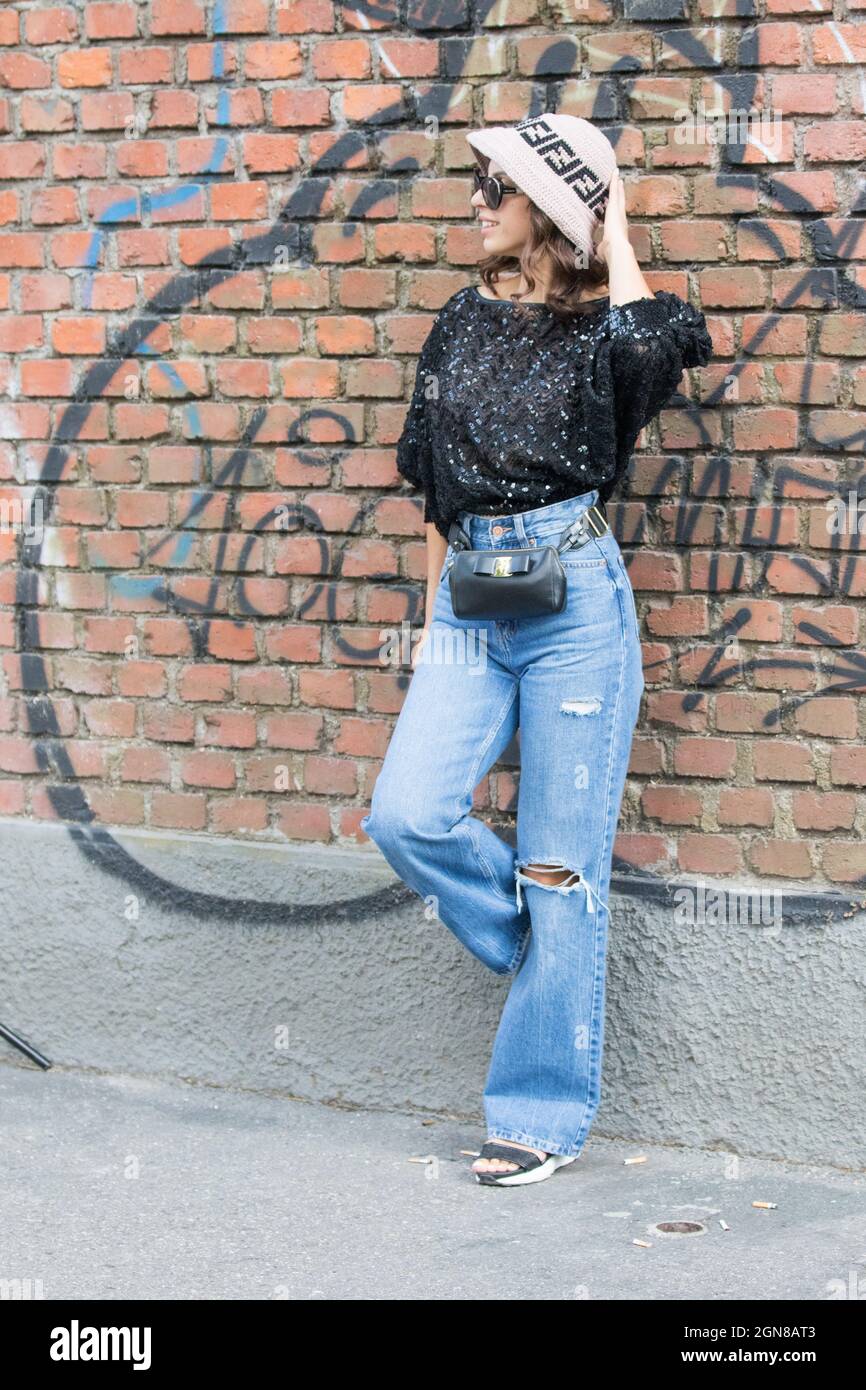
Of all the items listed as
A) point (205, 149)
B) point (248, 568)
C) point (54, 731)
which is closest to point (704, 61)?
point (205, 149)

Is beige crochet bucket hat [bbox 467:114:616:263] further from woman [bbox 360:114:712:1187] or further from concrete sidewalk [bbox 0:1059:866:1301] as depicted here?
concrete sidewalk [bbox 0:1059:866:1301]

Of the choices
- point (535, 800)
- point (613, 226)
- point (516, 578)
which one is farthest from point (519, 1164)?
point (613, 226)

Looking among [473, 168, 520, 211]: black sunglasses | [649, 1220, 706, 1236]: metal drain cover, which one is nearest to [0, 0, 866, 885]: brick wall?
[473, 168, 520, 211]: black sunglasses

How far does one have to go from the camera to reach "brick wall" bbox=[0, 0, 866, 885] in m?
3.40

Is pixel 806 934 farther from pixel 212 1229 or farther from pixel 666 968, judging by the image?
pixel 212 1229

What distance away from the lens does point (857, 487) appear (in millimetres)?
3387

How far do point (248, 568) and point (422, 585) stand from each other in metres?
0.43

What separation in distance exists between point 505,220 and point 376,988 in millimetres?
1706

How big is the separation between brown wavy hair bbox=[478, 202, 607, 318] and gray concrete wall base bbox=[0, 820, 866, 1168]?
123 centimetres

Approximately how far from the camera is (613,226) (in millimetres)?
3168

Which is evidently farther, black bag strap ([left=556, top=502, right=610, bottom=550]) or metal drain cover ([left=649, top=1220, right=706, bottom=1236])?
black bag strap ([left=556, top=502, right=610, bottom=550])

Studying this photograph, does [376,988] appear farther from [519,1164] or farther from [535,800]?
[535,800]

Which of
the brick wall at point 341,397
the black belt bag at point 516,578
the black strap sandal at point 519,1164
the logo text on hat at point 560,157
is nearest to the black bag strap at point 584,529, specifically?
the black belt bag at point 516,578

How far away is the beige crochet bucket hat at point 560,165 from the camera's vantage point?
3160 millimetres
